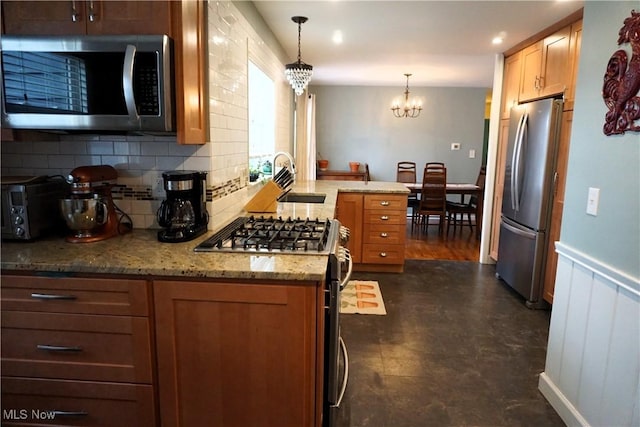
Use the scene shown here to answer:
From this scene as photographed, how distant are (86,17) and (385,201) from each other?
287cm

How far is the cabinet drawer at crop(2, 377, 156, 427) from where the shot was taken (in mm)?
1485

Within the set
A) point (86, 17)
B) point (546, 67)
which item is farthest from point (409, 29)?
point (86, 17)

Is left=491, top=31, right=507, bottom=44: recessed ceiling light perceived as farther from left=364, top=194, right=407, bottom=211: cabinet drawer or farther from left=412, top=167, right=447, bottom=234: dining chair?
left=412, top=167, right=447, bottom=234: dining chair

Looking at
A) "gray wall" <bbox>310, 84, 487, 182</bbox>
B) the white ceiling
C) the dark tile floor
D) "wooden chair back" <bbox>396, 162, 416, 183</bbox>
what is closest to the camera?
the dark tile floor

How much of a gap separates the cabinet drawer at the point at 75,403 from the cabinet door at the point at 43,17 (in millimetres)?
1351

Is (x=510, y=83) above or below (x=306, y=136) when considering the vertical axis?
above

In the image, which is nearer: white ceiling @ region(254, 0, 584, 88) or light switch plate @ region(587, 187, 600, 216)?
light switch plate @ region(587, 187, 600, 216)

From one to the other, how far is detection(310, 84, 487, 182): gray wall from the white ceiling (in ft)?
5.49

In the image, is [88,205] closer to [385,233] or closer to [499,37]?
[385,233]

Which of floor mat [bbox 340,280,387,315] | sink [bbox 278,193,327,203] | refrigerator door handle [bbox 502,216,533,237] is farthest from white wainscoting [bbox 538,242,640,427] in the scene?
sink [bbox 278,193,327,203]

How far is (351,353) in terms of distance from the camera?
247 cm

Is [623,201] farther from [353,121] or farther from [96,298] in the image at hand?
[353,121]

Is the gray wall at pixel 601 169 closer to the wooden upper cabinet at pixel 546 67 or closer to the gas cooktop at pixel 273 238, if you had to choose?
the gas cooktop at pixel 273 238

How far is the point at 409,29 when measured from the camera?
3.40 m
